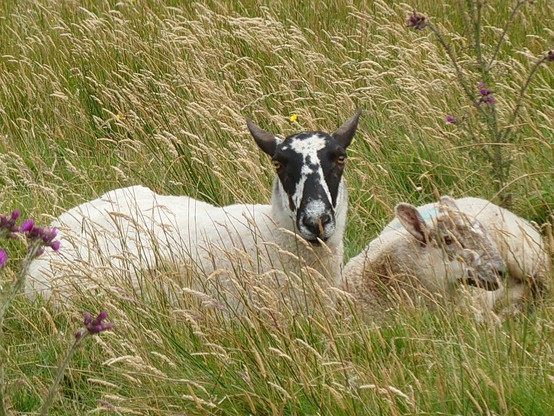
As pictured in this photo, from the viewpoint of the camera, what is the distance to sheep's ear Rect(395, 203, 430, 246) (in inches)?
240

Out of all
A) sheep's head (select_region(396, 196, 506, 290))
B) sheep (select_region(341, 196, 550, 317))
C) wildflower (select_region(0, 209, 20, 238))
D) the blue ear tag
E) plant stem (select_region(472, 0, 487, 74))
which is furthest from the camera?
the blue ear tag

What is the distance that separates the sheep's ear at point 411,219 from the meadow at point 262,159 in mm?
316

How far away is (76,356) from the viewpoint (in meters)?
5.30

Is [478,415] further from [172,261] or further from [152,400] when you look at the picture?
[172,261]

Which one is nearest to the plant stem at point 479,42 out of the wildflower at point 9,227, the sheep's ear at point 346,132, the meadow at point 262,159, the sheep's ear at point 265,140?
the meadow at point 262,159

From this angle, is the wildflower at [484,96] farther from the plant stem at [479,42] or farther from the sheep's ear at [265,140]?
the sheep's ear at [265,140]

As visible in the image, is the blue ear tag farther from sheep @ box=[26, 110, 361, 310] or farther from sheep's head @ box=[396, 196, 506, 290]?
sheep @ box=[26, 110, 361, 310]

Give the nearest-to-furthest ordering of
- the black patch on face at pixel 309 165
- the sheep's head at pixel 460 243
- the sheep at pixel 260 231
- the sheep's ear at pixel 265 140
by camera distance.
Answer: the sheep's head at pixel 460 243, the sheep at pixel 260 231, the black patch on face at pixel 309 165, the sheep's ear at pixel 265 140

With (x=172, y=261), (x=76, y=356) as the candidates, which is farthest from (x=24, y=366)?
(x=172, y=261)

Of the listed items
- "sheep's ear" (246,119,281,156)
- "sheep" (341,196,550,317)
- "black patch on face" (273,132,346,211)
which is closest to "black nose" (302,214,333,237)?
"black patch on face" (273,132,346,211)

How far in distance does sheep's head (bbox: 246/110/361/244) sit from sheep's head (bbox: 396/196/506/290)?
371mm

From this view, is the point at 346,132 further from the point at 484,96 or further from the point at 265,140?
the point at 484,96

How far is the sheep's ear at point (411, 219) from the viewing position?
6090mm

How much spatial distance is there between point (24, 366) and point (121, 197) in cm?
181
